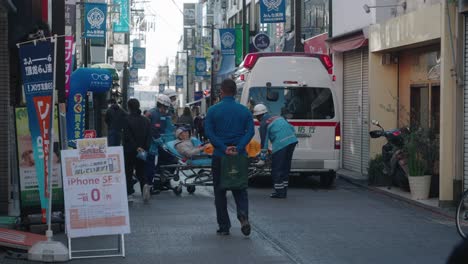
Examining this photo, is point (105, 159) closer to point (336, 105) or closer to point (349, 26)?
point (336, 105)

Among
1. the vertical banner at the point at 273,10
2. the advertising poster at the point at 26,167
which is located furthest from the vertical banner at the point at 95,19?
the advertising poster at the point at 26,167

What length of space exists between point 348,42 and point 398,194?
7.00 m

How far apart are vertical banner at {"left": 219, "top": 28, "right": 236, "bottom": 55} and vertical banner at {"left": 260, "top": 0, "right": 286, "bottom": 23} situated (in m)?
10.4

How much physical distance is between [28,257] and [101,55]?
32.4 metres

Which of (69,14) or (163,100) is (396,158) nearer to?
(163,100)

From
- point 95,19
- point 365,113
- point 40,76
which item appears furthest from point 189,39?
point 40,76

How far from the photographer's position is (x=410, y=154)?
15078mm

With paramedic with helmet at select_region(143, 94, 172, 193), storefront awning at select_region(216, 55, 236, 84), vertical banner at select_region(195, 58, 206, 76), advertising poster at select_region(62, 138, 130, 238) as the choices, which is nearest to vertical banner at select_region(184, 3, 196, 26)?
vertical banner at select_region(195, 58, 206, 76)

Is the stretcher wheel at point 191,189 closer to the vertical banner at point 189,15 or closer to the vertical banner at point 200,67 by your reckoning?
the vertical banner at point 200,67

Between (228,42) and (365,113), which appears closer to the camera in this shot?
(365,113)

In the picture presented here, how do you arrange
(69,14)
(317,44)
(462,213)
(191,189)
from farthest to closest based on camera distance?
1. (317,44)
2. (69,14)
3. (191,189)
4. (462,213)

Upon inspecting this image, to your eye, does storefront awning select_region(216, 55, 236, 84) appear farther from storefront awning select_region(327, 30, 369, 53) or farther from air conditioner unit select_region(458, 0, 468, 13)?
air conditioner unit select_region(458, 0, 468, 13)

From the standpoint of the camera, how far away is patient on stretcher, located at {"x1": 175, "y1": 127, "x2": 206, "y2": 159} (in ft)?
51.4

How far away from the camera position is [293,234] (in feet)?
34.7
